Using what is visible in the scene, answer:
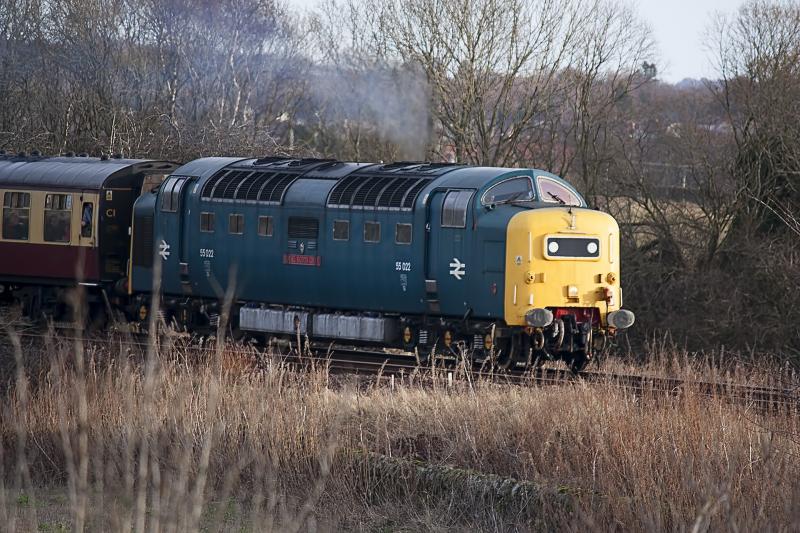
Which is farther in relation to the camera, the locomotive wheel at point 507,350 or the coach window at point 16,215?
the coach window at point 16,215

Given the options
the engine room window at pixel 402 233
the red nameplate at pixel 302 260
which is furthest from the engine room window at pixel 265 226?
the engine room window at pixel 402 233

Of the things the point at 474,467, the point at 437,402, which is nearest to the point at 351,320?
the point at 437,402

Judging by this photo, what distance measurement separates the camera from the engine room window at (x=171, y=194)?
63.7 ft

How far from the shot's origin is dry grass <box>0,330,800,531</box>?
865 centimetres

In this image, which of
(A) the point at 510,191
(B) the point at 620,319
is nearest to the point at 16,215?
(A) the point at 510,191

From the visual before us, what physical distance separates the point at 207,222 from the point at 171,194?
919 millimetres

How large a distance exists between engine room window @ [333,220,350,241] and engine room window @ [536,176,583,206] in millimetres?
3086

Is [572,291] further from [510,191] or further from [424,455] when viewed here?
[424,455]

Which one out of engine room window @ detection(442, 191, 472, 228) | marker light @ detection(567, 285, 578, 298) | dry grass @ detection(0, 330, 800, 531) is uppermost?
engine room window @ detection(442, 191, 472, 228)

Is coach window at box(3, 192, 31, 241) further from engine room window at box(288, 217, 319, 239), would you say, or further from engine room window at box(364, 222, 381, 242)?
engine room window at box(364, 222, 381, 242)

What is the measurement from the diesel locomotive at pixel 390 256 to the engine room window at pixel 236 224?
0.02m

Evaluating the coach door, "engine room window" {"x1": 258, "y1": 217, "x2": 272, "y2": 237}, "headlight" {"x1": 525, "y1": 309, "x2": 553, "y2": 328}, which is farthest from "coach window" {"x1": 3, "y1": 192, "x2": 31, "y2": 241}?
"headlight" {"x1": 525, "y1": 309, "x2": 553, "y2": 328}

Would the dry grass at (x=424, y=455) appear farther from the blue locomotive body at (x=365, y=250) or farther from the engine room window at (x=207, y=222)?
the engine room window at (x=207, y=222)

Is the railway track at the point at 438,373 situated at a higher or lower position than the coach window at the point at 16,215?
lower
